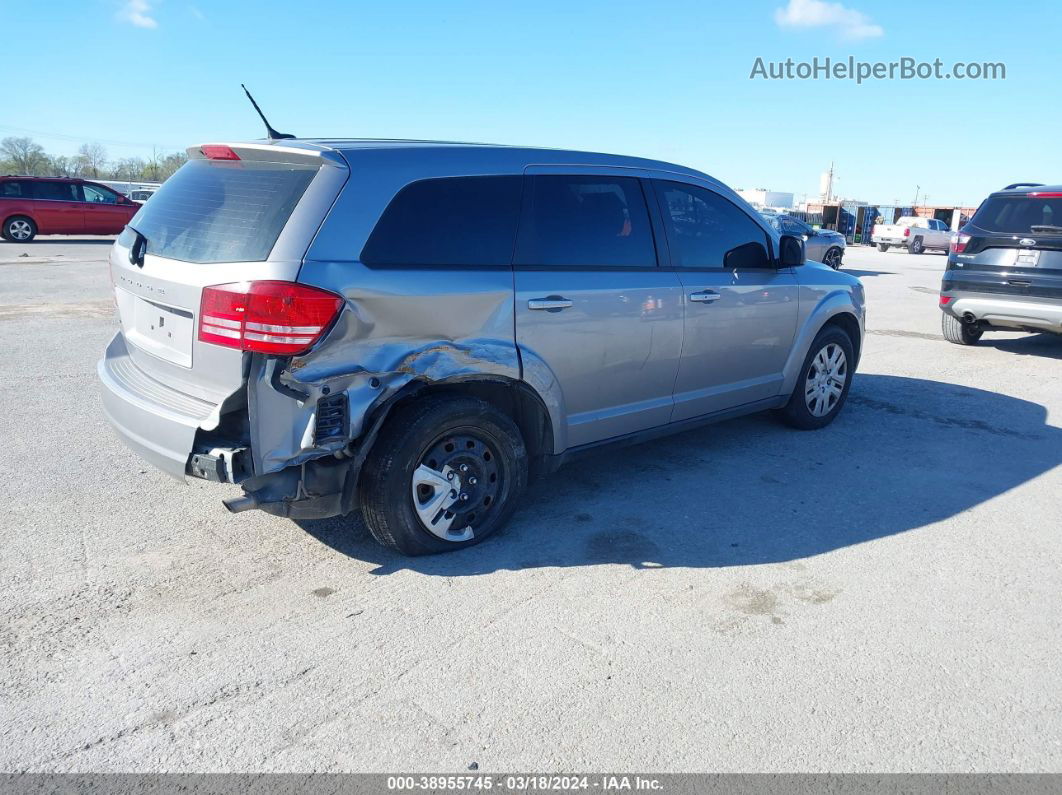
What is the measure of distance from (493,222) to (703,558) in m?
1.92

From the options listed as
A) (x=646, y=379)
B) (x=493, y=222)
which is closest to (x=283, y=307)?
(x=493, y=222)

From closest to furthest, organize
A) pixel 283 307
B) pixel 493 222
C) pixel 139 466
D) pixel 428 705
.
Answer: pixel 428 705 < pixel 283 307 < pixel 493 222 < pixel 139 466

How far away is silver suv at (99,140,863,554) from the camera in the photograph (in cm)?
333

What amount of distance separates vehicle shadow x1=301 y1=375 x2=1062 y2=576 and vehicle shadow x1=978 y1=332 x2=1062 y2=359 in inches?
132

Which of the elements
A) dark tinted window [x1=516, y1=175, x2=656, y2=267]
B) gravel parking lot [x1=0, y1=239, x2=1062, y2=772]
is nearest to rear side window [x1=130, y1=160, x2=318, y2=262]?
dark tinted window [x1=516, y1=175, x2=656, y2=267]

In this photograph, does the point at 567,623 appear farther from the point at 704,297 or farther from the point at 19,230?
the point at 19,230

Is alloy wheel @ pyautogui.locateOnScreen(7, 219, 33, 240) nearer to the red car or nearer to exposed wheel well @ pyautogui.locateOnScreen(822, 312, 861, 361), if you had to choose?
the red car

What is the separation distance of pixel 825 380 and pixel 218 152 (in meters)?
4.46

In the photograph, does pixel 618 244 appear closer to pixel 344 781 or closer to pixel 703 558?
pixel 703 558

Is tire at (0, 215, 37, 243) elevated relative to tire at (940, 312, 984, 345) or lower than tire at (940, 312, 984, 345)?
elevated

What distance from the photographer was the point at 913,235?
37188 millimetres

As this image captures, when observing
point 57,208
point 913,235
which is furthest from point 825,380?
point 913,235

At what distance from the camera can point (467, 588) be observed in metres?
3.62

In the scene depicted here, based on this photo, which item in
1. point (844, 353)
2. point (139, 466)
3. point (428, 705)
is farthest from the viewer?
point (844, 353)
